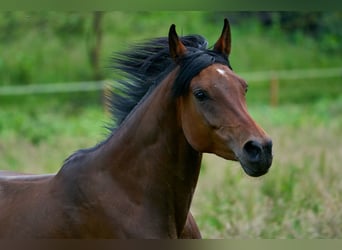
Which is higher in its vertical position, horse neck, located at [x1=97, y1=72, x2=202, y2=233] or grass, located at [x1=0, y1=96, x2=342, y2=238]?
horse neck, located at [x1=97, y1=72, x2=202, y2=233]

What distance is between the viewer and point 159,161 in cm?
371

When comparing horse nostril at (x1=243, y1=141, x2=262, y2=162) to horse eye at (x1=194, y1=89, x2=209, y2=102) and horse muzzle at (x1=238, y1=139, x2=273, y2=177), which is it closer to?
horse muzzle at (x1=238, y1=139, x2=273, y2=177)

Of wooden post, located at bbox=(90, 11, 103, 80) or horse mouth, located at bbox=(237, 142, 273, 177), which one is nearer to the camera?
horse mouth, located at bbox=(237, 142, 273, 177)

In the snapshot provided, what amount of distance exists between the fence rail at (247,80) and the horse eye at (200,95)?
12.9m

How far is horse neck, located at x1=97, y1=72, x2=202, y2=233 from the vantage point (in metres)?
3.69

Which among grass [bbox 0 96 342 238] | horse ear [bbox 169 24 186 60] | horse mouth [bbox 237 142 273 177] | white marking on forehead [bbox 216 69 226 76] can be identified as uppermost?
horse ear [bbox 169 24 186 60]

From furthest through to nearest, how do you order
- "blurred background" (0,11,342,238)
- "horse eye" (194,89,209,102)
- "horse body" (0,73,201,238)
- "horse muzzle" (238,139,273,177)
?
"blurred background" (0,11,342,238)
"horse body" (0,73,201,238)
"horse eye" (194,89,209,102)
"horse muzzle" (238,139,273,177)

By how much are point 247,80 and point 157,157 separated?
13.7 meters

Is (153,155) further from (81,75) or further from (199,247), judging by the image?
(81,75)

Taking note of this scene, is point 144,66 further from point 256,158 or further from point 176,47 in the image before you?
point 256,158

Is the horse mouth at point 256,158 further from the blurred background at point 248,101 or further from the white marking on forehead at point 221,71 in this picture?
the blurred background at point 248,101

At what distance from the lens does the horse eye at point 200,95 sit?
11.5 ft

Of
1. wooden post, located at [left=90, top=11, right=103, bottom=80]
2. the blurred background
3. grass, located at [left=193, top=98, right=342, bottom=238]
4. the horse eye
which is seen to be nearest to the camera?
the horse eye

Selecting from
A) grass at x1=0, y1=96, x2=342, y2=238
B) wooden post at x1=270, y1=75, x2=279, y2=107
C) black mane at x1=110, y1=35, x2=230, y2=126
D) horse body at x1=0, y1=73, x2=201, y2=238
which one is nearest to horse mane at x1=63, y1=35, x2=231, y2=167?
black mane at x1=110, y1=35, x2=230, y2=126
